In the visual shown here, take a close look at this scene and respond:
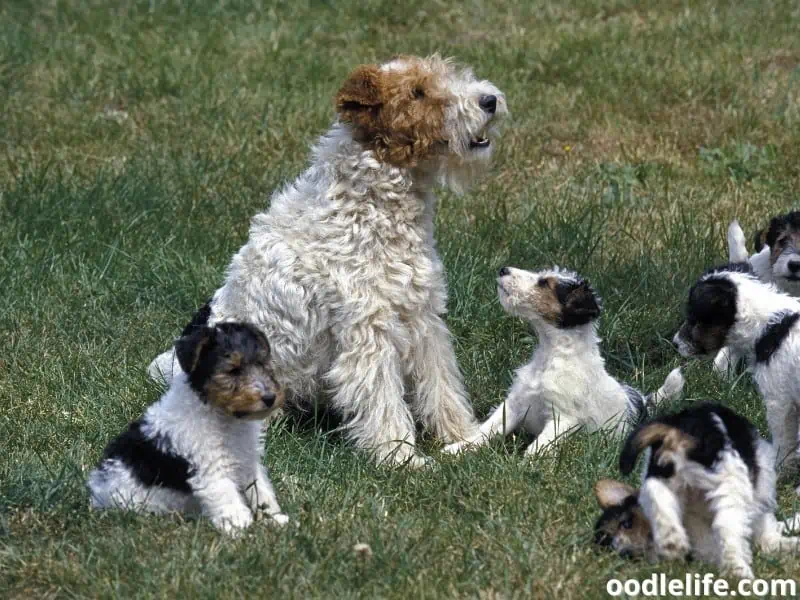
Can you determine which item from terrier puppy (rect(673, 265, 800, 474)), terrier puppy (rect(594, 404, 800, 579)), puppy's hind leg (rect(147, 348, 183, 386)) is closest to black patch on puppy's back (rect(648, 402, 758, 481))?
terrier puppy (rect(594, 404, 800, 579))

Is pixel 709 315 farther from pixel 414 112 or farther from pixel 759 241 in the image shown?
pixel 759 241

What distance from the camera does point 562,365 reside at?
5.56 m

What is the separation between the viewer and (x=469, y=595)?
4.18 m

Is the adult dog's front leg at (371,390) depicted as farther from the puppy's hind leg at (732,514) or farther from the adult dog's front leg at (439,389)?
the puppy's hind leg at (732,514)

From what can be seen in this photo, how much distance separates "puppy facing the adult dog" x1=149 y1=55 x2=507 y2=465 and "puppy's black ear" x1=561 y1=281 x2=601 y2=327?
2.05 feet

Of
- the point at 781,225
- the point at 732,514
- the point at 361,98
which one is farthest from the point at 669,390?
the point at 361,98

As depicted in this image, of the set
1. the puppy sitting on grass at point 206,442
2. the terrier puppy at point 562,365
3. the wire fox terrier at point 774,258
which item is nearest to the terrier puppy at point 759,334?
the terrier puppy at point 562,365

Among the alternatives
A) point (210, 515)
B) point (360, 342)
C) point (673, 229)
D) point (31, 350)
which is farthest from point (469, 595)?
point (673, 229)

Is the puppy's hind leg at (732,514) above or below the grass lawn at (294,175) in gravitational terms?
above

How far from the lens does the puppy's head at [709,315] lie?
17.1 feet

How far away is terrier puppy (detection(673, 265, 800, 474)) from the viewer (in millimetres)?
5086

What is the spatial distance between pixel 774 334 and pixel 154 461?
2.51m

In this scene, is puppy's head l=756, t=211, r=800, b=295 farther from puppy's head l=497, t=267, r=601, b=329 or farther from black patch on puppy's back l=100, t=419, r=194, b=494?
black patch on puppy's back l=100, t=419, r=194, b=494

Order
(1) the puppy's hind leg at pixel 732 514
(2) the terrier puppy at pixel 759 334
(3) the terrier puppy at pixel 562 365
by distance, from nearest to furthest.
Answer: (1) the puppy's hind leg at pixel 732 514 < (2) the terrier puppy at pixel 759 334 < (3) the terrier puppy at pixel 562 365
